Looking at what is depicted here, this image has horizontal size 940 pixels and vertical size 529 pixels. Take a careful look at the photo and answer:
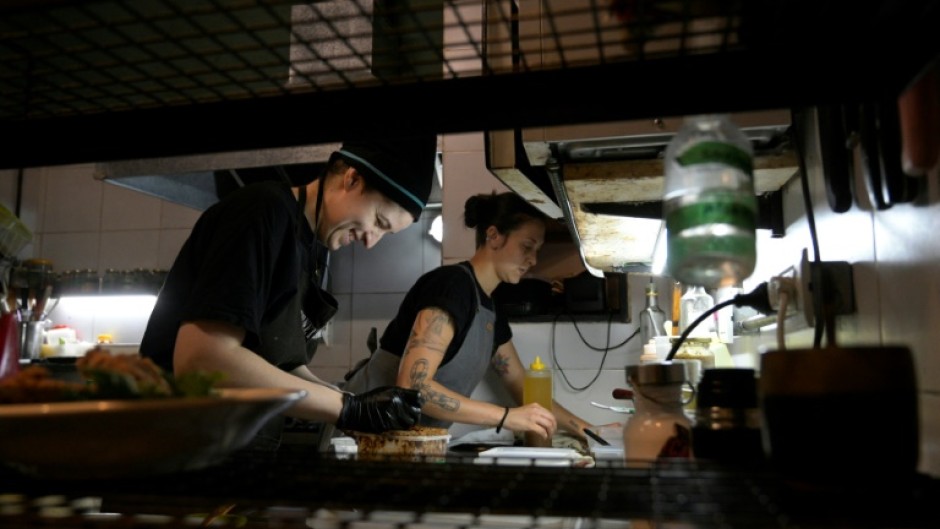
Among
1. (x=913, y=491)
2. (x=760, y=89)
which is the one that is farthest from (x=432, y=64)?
(x=913, y=491)

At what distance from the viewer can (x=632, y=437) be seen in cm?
84

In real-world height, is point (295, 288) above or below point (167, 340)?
above

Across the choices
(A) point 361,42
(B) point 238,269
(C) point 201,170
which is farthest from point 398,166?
(A) point 361,42

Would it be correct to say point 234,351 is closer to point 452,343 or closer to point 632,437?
point 632,437

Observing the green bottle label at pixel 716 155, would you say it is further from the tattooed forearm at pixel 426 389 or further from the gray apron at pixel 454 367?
the gray apron at pixel 454 367

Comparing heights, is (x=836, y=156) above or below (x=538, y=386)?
above

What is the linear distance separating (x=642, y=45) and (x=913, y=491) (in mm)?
386

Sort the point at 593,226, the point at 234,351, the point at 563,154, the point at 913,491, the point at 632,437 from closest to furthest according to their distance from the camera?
1. the point at 913,491
2. the point at 632,437
3. the point at 563,154
4. the point at 234,351
5. the point at 593,226

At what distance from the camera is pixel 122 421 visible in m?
0.47

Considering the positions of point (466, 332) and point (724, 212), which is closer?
point (724, 212)

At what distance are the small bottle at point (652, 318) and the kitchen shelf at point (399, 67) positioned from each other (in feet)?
6.71

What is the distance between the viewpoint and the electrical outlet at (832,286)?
2.83 ft

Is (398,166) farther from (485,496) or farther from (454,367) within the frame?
(485,496)

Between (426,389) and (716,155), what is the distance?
1.58 m
